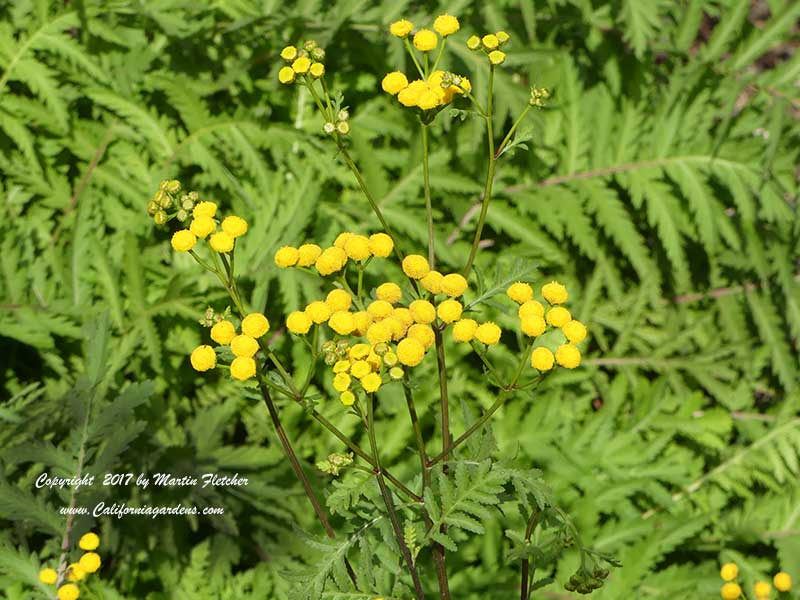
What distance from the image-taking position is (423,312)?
1290mm

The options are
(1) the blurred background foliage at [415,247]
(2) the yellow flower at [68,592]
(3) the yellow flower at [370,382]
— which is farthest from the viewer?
(1) the blurred background foliage at [415,247]

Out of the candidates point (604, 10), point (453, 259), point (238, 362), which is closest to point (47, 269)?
point (453, 259)

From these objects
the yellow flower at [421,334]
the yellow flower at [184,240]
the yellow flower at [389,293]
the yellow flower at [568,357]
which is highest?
the yellow flower at [184,240]

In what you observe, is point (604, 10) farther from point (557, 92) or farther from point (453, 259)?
point (453, 259)

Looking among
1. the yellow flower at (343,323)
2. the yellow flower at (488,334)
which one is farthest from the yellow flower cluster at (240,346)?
the yellow flower at (488,334)

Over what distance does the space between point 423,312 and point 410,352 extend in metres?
0.09

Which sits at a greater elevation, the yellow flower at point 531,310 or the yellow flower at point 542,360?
the yellow flower at point 531,310

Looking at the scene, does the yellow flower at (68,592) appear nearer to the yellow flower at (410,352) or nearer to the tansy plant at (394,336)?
the tansy plant at (394,336)

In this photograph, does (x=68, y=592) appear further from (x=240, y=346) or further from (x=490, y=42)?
(x=490, y=42)

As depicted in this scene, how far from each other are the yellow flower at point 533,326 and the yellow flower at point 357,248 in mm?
279

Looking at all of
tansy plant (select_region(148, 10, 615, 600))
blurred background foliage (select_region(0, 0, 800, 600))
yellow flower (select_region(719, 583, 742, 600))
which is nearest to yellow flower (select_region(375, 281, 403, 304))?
tansy plant (select_region(148, 10, 615, 600))

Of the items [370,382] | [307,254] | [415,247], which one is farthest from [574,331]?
[415,247]

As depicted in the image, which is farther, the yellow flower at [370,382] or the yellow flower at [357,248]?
the yellow flower at [357,248]

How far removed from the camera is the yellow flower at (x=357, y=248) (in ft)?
4.36
